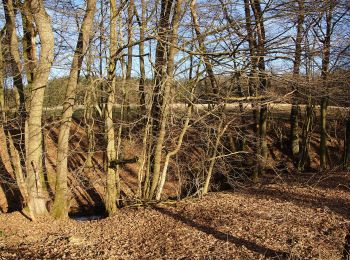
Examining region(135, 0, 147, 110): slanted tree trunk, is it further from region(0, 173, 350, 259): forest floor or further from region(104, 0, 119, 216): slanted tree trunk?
region(0, 173, 350, 259): forest floor

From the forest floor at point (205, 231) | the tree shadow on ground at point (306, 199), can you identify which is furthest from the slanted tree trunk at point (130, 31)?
the tree shadow on ground at point (306, 199)

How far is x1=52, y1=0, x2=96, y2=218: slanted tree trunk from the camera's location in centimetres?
855

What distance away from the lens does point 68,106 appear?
28.3 ft

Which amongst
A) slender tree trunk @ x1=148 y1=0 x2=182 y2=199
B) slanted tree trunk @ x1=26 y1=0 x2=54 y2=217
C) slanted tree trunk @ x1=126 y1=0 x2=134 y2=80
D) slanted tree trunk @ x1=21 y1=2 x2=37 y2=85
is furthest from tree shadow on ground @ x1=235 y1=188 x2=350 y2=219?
slanted tree trunk @ x1=21 y1=2 x2=37 y2=85

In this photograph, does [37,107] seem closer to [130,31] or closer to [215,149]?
[130,31]

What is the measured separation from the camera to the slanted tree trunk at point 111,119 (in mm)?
8609

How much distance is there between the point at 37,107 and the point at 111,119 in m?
1.60

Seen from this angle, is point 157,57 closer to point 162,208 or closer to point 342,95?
point 162,208

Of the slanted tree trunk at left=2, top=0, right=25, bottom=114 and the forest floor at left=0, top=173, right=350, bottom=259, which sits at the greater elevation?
the slanted tree trunk at left=2, top=0, right=25, bottom=114

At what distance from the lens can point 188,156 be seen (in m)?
12.0

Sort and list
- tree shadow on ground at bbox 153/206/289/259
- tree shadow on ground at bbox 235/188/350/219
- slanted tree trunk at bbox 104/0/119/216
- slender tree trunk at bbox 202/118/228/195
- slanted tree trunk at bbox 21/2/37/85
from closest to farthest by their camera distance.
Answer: tree shadow on ground at bbox 153/206/289/259 < tree shadow on ground at bbox 235/188/350/219 < slanted tree trunk at bbox 104/0/119/216 < slanted tree trunk at bbox 21/2/37/85 < slender tree trunk at bbox 202/118/228/195

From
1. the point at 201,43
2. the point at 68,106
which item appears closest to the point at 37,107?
the point at 68,106

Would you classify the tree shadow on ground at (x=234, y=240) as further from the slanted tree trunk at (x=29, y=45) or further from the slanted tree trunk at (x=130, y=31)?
the slanted tree trunk at (x=29, y=45)

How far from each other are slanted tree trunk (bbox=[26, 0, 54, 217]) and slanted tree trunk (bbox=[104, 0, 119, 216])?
1.29 metres
